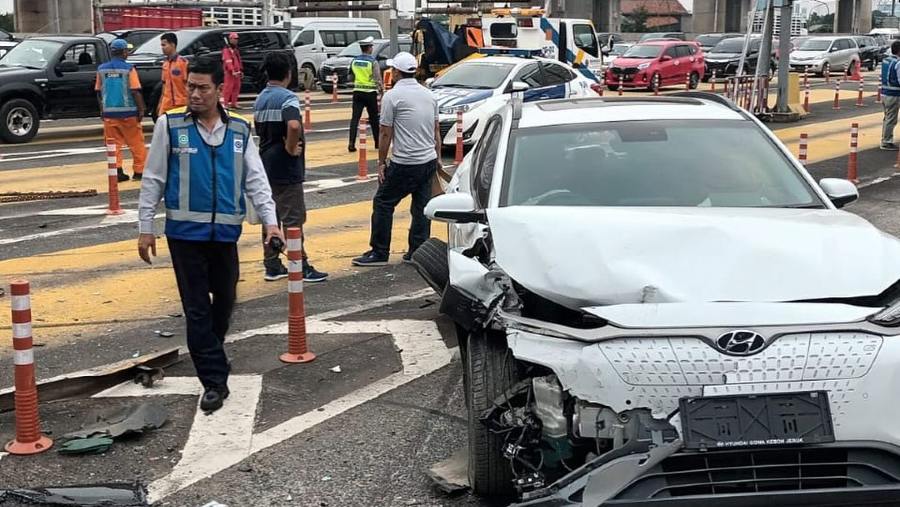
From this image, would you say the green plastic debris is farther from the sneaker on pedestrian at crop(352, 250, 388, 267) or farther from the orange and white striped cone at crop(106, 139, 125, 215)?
the orange and white striped cone at crop(106, 139, 125, 215)

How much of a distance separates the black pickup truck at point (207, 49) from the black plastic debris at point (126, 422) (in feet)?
53.0

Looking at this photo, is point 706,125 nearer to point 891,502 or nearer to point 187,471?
point 891,502

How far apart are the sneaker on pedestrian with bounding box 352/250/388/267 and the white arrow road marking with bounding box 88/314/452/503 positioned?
6.33ft

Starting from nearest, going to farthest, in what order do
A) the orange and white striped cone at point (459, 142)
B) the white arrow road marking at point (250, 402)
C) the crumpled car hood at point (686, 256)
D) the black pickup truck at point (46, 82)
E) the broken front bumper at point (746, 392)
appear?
1. the broken front bumper at point (746, 392)
2. the crumpled car hood at point (686, 256)
3. the white arrow road marking at point (250, 402)
4. the orange and white striped cone at point (459, 142)
5. the black pickup truck at point (46, 82)

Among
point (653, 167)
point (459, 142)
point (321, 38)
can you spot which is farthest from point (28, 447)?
point (321, 38)

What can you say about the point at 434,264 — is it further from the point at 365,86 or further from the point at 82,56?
the point at 82,56

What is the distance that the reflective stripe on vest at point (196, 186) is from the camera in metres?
5.77

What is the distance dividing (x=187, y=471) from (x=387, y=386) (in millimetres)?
1563

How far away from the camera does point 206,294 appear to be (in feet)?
19.4

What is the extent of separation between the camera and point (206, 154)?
5820mm

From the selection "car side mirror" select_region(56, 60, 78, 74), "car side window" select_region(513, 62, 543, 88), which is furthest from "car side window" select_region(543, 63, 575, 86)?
"car side mirror" select_region(56, 60, 78, 74)

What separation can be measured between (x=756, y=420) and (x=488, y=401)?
1.10 metres

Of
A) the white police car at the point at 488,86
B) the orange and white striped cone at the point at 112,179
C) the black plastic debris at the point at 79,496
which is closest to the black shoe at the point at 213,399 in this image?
the black plastic debris at the point at 79,496

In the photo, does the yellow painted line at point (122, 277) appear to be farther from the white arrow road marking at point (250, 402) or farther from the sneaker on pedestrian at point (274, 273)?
the white arrow road marking at point (250, 402)
